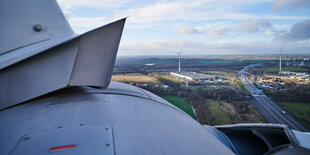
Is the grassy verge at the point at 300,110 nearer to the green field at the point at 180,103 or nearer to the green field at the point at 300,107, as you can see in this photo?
the green field at the point at 300,107

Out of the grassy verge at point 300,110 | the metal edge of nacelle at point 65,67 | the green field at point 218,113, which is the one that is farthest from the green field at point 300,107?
the metal edge of nacelle at point 65,67

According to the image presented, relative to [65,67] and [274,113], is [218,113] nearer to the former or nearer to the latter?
[274,113]

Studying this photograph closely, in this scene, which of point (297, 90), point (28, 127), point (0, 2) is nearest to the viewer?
point (28, 127)

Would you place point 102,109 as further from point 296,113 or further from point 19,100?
point 296,113

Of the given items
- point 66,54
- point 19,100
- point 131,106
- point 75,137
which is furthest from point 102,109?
point 19,100

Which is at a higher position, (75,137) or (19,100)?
(19,100)

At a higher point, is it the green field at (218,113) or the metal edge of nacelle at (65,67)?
the metal edge of nacelle at (65,67)
